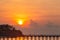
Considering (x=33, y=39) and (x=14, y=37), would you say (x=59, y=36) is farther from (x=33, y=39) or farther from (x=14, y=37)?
(x=14, y=37)

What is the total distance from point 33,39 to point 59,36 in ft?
7.19

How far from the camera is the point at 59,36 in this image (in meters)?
18.5

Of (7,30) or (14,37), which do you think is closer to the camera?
(14,37)

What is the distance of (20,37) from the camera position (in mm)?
18641

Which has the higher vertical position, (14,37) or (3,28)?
(3,28)

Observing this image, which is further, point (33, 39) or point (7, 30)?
point (7, 30)

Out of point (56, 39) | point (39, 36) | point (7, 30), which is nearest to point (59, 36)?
point (56, 39)

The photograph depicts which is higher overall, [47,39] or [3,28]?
[3,28]

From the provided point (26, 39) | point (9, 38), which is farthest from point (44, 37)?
point (9, 38)

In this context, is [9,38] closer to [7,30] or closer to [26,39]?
[26,39]

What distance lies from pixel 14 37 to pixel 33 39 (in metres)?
1.62

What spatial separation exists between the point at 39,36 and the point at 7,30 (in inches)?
591

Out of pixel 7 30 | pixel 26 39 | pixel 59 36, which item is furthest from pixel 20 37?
pixel 7 30

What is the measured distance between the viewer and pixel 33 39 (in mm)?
18797
